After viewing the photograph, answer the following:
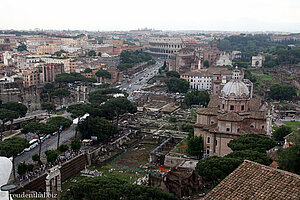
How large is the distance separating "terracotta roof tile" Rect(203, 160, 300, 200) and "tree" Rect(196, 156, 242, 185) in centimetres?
903

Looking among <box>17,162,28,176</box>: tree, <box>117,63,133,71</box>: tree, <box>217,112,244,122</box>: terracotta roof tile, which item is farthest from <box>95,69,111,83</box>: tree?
<box>17,162,28,176</box>: tree

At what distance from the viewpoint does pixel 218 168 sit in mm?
25641

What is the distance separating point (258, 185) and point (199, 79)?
219ft

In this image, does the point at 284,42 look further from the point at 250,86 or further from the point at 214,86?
the point at 250,86

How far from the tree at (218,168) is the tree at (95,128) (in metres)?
18.5

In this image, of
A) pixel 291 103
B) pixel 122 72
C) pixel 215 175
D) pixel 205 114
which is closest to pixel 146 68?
pixel 122 72

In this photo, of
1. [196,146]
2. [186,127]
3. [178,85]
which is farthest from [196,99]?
[196,146]

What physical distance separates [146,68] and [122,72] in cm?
2279

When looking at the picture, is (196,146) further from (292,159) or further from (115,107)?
(292,159)

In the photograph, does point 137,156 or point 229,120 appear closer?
point 229,120

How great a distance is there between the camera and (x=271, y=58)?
11700 centimetres

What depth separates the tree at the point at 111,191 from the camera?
20.1 metres

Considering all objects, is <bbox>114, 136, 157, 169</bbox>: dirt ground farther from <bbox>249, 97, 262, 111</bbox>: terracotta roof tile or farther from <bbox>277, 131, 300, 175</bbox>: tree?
<bbox>277, 131, 300, 175</bbox>: tree

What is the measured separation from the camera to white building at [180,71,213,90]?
8000cm
